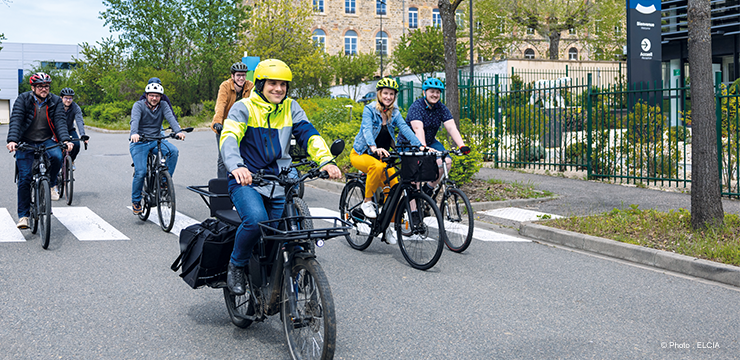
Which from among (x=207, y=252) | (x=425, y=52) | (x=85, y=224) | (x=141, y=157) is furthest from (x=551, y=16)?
(x=207, y=252)

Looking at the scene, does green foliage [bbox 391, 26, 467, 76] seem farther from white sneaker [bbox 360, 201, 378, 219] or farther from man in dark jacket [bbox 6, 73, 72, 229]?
white sneaker [bbox 360, 201, 378, 219]

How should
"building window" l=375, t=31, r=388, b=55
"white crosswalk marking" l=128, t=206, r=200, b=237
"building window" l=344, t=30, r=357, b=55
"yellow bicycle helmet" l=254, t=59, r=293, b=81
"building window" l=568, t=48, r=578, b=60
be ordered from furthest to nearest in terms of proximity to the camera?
"building window" l=568, t=48, r=578, b=60 → "building window" l=375, t=31, r=388, b=55 → "building window" l=344, t=30, r=357, b=55 → "white crosswalk marking" l=128, t=206, r=200, b=237 → "yellow bicycle helmet" l=254, t=59, r=293, b=81

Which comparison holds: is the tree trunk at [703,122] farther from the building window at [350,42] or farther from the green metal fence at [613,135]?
the building window at [350,42]

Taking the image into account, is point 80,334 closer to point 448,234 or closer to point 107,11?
point 448,234

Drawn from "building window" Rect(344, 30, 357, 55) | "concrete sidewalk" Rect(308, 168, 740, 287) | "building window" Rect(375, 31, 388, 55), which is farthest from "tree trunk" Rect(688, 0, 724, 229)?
"building window" Rect(375, 31, 388, 55)

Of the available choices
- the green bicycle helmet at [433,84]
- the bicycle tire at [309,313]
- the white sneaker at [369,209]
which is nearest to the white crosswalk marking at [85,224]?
the white sneaker at [369,209]

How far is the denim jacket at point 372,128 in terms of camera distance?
22.1 feet

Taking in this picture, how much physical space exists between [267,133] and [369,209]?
2752 mm

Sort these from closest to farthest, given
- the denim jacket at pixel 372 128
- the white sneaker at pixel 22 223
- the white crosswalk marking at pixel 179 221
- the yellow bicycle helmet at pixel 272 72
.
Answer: the yellow bicycle helmet at pixel 272 72 < the denim jacket at pixel 372 128 < the white sneaker at pixel 22 223 < the white crosswalk marking at pixel 179 221

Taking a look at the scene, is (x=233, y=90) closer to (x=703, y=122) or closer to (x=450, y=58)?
(x=450, y=58)

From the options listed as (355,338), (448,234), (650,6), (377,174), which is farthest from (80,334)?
(650,6)

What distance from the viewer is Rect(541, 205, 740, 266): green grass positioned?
641cm

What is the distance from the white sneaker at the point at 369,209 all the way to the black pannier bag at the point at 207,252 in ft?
8.66

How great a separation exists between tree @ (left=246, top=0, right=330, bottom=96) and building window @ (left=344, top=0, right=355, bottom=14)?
→ 21.2m
